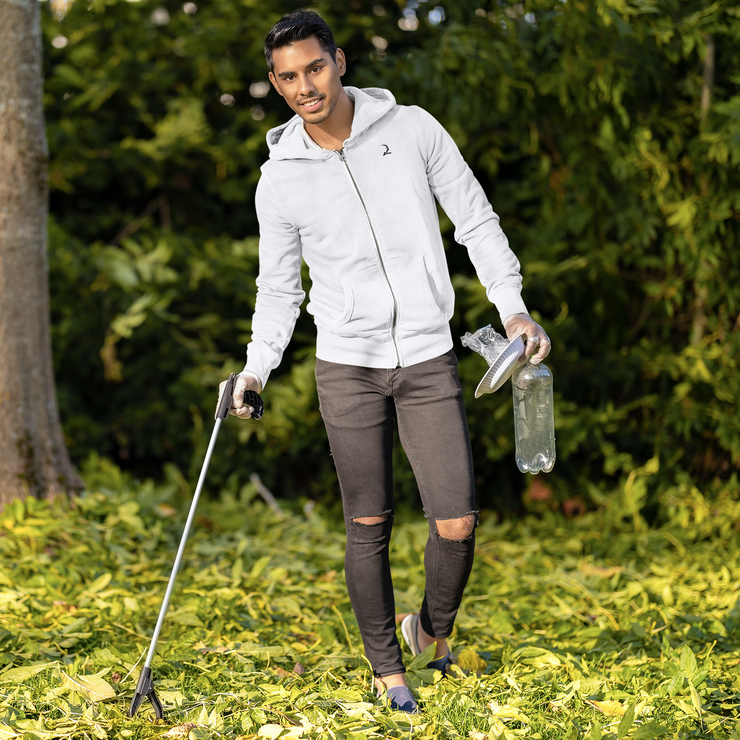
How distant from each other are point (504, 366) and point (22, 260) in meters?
2.95

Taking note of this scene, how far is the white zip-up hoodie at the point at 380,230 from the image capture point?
2.68 metres

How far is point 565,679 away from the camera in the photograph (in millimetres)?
3039

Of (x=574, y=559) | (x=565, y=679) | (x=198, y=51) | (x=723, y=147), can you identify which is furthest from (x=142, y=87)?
(x=565, y=679)

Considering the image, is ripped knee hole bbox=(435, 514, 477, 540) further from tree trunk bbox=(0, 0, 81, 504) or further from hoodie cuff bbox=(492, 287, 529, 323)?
tree trunk bbox=(0, 0, 81, 504)

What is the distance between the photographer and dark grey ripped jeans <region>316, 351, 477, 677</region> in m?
2.76

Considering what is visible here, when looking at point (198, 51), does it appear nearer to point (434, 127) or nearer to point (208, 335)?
point (208, 335)

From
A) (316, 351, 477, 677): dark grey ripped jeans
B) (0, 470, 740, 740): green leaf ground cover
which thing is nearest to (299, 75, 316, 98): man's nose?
(316, 351, 477, 677): dark grey ripped jeans

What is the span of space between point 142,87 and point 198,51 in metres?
0.48

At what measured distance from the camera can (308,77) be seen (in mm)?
2605

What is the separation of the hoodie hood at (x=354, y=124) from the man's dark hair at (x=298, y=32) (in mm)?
166

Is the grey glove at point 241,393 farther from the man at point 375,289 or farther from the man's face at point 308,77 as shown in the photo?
the man's face at point 308,77

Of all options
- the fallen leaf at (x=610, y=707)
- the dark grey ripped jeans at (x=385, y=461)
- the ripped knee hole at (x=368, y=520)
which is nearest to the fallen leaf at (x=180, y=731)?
the dark grey ripped jeans at (x=385, y=461)

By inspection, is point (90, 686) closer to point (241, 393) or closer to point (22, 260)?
point (241, 393)

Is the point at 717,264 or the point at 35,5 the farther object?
the point at 717,264
